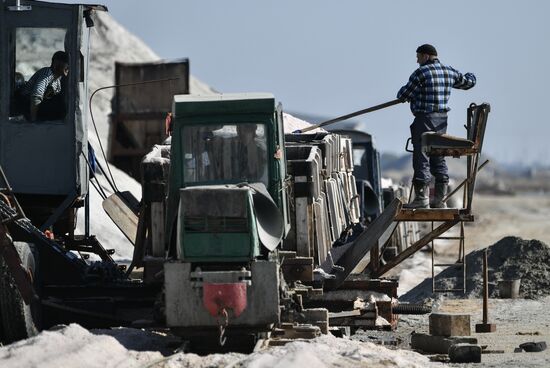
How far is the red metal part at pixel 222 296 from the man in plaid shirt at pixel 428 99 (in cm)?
627

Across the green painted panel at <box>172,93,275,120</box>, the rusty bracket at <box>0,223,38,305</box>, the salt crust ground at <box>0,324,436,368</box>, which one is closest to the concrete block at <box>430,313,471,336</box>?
the salt crust ground at <box>0,324,436,368</box>

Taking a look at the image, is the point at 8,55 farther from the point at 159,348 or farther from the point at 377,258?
the point at 377,258

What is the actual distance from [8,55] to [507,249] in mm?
12354

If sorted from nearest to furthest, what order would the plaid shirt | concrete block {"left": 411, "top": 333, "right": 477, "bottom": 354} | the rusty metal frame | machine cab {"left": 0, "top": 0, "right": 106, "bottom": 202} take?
concrete block {"left": 411, "top": 333, "right": 477, "bottom": 354} < machine cab {"left": 0, "top": 0, "right": 106, "bottom": 202} < the plaid shirt < the rusty metal frame

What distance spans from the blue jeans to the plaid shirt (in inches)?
4.6

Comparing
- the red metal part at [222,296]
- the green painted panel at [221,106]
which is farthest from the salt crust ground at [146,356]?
the green painted panel at [221,106]

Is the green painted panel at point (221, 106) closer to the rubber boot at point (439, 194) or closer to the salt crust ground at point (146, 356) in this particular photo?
the salt crust ground at point (146, 356)

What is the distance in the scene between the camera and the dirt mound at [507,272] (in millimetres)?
25859

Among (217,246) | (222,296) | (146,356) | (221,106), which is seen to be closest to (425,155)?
(221,106)

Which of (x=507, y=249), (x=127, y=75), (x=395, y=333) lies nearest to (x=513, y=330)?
(x=395, y=333)

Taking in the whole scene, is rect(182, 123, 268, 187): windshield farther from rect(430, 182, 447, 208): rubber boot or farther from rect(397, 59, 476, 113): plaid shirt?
rect(430, 182, 447, 208): rubber boot

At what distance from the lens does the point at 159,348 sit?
52.0ft

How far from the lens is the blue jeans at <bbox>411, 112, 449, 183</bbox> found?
20516mm

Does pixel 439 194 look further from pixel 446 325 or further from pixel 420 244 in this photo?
pixel 446 325
